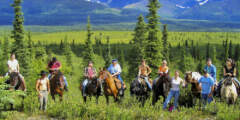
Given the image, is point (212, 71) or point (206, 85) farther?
point (212, 71)

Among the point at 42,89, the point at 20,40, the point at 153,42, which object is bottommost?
the point at 42,89

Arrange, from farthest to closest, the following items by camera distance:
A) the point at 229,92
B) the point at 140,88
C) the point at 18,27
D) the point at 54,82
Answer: the point at 18,27, the point at 54,82, the point at 140,88, the point at 229,92

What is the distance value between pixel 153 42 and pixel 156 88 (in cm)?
2433

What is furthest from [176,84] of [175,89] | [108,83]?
[108,83]

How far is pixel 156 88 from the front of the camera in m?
13.6

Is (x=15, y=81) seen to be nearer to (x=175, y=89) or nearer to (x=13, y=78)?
(x=13, y=78)

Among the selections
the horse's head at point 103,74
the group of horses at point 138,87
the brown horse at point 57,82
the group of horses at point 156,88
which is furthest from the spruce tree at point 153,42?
the brown horse at point 57,82

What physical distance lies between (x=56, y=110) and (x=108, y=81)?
146 inches

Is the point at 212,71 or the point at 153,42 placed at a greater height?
the point at 153,42

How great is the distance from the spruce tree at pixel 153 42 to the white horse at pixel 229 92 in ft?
79.0

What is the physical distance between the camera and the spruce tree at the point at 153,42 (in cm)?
3741

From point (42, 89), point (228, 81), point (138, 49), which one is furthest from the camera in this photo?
point (138, 49)

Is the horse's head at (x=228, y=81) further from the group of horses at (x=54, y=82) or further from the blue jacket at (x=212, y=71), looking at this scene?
the group of horses at (x=54, y=82)

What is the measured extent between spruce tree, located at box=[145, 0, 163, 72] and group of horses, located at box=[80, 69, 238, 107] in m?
22.2
